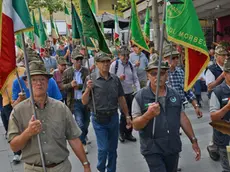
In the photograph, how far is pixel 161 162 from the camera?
349 cm

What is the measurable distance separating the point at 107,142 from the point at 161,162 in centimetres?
137

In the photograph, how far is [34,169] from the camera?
10.00 ft

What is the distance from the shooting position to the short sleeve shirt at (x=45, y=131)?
3.03 m

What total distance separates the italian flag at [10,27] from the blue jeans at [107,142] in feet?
6.75

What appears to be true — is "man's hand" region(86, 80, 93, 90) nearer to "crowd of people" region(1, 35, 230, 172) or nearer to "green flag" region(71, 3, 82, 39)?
"crowd of people" region(1, 35, 230, 172)

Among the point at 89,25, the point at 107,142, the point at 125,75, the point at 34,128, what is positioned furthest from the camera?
the point at 125,75

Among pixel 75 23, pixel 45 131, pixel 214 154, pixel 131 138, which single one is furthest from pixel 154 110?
pixel 131 138

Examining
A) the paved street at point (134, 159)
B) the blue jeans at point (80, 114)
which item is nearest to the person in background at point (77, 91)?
the blue jeans at point (80, 114)

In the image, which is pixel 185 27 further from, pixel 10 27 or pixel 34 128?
pixel 34 128

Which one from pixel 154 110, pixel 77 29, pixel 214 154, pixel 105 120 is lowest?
pixel 214 154

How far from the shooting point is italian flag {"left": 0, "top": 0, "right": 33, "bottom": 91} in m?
2.87

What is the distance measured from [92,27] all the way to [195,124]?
161 inches

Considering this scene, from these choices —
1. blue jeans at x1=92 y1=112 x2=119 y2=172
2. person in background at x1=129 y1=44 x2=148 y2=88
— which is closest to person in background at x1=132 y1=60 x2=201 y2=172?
blue jeans at x1=92 y1=112 x2=119 y2=172

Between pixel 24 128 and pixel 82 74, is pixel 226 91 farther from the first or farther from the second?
pixel 82 74
